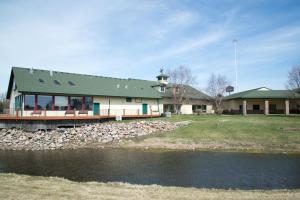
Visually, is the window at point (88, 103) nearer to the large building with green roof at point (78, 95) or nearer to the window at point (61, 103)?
the large building with green roof at point (78, 95)

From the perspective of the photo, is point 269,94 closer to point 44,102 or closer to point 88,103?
point 88,103

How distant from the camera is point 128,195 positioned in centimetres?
1097

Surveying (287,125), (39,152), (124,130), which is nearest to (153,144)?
(124,130)

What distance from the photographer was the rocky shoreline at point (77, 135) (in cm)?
2908

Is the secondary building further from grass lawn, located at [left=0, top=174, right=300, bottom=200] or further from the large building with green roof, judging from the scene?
grass lawn, located at [left=0, top=174, right=300, bottom=200]

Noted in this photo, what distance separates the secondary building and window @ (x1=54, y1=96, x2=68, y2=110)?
29.4 m

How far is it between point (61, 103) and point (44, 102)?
2.10 meters

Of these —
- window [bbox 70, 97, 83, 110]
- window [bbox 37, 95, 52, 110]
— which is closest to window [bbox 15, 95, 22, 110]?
window [bbox 37, 95, 52, 110]

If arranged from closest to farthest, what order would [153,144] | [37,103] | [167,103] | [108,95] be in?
[153,144], [37,103], [108,95], [167,103]

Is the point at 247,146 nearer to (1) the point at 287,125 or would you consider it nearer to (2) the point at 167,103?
(1) the point at 287,125

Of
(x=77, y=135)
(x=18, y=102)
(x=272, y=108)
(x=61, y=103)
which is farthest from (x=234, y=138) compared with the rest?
(x=272, y=108)

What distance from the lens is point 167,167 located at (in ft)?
61.8

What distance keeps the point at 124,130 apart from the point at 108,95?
919 centimetres

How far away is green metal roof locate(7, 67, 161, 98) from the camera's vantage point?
3522cm
